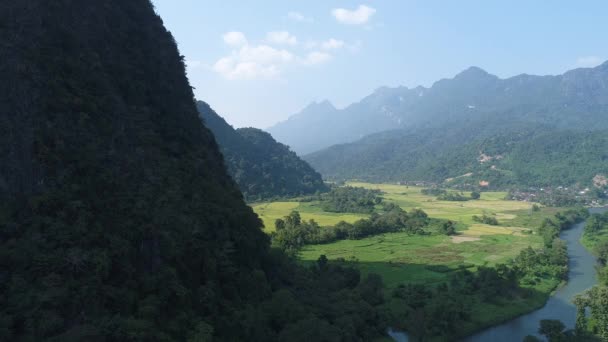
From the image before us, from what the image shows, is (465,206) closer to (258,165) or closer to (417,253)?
(258,165)

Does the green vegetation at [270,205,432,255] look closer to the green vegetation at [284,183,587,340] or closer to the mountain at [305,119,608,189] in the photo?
the green vegetation at [284,183,587,340]

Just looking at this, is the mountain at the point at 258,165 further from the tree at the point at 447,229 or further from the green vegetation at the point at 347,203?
the tree at the point at 447,229

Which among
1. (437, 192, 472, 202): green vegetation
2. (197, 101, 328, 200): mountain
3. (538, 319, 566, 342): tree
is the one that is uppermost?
(197, 101, 328, 200): mountain

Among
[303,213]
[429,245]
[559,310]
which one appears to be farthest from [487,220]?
[559,310]

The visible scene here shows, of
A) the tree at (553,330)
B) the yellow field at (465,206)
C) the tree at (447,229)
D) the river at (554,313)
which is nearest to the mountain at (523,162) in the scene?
the yellow field at (465,206)

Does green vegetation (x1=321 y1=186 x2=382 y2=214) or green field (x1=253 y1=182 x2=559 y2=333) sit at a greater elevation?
green vegetation (x1=321 y1=186 x2=382 y2=214)

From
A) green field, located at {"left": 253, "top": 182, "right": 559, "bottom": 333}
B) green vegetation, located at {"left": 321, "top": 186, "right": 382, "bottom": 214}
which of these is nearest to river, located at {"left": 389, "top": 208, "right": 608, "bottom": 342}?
green field, located at {"left": 253, "top": 182, "right": 559, "bottom": 333}
